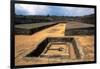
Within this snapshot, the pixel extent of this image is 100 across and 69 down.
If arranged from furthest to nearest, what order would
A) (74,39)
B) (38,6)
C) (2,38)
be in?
(74,39) → (38,6) → (2,38)

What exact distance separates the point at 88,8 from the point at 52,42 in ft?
2.11

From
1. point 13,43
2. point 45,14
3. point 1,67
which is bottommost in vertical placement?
point 1,67

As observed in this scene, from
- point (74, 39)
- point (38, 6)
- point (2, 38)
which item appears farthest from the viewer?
point (74, 39)

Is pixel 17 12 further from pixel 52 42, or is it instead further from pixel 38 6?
pixel 52 42

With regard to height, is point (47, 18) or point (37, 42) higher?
point (47, 18)

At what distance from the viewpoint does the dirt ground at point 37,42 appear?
2.14 metres

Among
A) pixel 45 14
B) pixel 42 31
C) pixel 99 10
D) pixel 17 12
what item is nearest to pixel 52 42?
Result: pixel 42 31

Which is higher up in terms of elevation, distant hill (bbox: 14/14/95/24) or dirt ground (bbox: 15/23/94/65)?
distant hill (bbox: 14/14/95/24)

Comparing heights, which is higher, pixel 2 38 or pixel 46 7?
pixel 46 7

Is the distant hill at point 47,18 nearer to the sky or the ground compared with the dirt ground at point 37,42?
nearer to the sky

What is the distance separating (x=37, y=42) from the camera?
2.21 meters

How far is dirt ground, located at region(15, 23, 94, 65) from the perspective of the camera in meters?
2.14

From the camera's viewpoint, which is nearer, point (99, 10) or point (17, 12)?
point (17, 12)

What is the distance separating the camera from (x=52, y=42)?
2.28 metres
